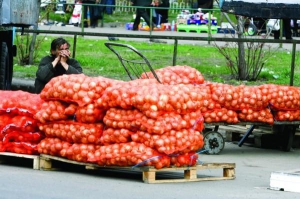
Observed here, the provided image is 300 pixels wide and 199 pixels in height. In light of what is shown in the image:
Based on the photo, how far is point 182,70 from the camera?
13953 millimetres

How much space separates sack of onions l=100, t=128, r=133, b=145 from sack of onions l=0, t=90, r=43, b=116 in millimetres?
1129

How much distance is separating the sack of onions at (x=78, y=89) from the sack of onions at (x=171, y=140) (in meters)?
0.70

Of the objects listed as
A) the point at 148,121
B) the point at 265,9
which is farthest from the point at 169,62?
the point at 148,121

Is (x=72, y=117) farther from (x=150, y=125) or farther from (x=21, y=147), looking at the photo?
(x=150, y=125)

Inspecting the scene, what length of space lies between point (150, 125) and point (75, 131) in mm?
916

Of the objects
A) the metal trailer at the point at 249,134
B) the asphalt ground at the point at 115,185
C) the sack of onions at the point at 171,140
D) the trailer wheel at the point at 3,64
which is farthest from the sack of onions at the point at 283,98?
the trailer wheel at the point at 3,64

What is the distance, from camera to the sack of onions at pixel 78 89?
11.2 m

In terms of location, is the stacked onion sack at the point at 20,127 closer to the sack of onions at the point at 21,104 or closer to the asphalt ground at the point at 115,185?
the sack of onions at the point at 21,104

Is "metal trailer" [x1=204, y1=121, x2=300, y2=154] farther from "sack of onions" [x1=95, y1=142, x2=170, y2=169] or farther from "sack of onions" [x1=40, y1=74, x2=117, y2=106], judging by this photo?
"sack of onions" [x1=95, y1=142, x2=170, y2=169]

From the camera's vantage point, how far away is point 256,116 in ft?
45.9

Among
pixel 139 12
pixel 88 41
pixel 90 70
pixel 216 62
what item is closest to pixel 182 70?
pixel 90 70

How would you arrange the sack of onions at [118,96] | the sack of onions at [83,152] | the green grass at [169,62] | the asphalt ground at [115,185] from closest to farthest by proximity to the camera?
the asphalt ground at [115,185] < the sack of onions at [118,96] < the sack of onions at [83,152] < the green grass at [169,62]

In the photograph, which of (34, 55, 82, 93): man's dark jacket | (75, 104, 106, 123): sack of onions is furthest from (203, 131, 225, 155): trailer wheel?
(75, 104, 106, 123): sack of onions

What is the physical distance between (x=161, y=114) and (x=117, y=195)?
1.36m
